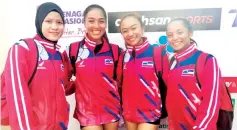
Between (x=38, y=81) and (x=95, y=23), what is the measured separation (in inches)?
21.9

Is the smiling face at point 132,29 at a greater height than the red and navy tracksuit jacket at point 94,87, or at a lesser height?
greater

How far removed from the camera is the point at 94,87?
1571 millimetres

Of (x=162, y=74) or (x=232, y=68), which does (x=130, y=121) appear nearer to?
(x=162, y=74)

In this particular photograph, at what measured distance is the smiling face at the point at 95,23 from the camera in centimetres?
158

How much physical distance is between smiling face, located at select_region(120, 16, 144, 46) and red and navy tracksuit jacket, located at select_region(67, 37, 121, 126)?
18 centimetres

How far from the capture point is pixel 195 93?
141 cm

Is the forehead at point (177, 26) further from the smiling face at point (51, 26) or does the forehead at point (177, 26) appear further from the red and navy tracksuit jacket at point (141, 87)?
the smiling face at point (51, 26)

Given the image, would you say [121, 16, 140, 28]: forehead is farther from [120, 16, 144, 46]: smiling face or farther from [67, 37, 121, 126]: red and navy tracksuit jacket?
[67, 37, 121, 126]: red and navy tracksuit jacket

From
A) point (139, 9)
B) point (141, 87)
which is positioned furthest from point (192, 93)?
point (139, 9)

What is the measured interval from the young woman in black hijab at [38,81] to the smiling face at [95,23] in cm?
24

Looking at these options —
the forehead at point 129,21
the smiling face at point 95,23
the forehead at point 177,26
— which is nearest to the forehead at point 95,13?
the smiling face at point 95,23

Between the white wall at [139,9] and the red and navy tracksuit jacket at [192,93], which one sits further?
the white wall at [139,9]

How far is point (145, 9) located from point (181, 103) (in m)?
0.76

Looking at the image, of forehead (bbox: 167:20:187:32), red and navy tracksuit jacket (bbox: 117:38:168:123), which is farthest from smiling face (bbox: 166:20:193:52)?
red and navy tracksuit jacket (bbox: 117:38:168:123)
